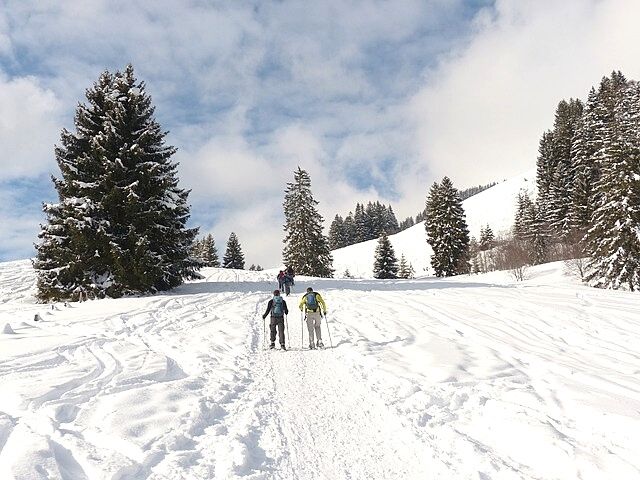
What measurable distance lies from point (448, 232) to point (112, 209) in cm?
3710

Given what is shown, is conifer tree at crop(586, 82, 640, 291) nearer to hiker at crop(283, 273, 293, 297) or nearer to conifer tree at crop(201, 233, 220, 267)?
hiker at crop(283, 273, 293, 297)

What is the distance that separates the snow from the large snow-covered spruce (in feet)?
21.2

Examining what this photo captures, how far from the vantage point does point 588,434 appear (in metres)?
5.52

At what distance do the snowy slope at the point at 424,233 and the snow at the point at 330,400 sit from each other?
64.0 metres

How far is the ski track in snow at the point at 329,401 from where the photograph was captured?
15.8ft

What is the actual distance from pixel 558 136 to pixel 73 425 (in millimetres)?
65493

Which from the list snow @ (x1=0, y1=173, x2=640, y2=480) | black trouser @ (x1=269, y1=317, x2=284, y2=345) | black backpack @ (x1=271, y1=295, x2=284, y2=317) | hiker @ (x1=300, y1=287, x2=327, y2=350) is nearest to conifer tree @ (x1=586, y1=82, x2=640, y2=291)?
snow @ (x1=0, y1=173, x2=640, y2=480)

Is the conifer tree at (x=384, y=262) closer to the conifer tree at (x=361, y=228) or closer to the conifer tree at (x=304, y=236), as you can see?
the conifer tree at (x=304, y=236)

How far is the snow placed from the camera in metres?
4.82

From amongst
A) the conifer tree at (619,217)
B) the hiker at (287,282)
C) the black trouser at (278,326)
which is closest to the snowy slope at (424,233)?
the conifer tree at (619,217)

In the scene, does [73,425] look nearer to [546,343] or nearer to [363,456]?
[363,456]

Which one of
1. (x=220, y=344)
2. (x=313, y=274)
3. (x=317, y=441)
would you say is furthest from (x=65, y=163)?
(x=313, y=274)

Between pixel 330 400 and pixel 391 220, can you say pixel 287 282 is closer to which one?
pixel 330 400

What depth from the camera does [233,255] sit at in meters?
76.7
